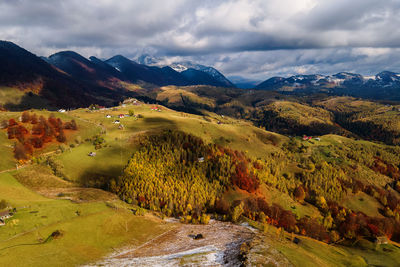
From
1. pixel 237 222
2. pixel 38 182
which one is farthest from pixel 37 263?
pixel 237 222

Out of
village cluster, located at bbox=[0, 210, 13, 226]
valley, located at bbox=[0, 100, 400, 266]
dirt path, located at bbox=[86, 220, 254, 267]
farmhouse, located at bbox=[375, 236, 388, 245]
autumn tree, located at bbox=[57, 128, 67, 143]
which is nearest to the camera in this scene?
dirt path, located at bbox=[86, 220, 254, 267]

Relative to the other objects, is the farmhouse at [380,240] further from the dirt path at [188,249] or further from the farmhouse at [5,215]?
the farmhouse at [5,215]

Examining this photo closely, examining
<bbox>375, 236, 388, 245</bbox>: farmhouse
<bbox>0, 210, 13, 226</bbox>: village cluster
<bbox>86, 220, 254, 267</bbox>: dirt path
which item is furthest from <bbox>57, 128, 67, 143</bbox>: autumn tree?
<bbox>375, 236, 388, 245</bbox>: farmhouse

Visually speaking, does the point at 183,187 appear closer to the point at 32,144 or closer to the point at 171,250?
the point at 171,250

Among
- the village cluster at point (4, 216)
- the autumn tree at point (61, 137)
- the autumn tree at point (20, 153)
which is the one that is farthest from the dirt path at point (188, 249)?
the autumn tree at point (61, 137)

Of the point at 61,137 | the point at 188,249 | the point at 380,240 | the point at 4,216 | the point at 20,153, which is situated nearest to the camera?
the point at 188,249

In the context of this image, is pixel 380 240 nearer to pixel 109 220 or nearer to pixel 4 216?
pixel 109 220

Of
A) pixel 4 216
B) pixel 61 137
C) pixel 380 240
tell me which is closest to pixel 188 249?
pixel 4 216

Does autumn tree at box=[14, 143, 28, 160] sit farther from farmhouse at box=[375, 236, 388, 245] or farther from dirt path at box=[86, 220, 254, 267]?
farmhouse at box=[375, 236, 388, 245]

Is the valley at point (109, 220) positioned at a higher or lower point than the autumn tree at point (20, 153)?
lower
